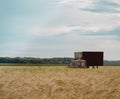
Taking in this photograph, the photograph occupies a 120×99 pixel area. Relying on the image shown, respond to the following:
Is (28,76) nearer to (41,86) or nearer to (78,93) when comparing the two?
(41,86)

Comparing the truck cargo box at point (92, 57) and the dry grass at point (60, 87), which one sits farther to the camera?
the truck cargo box at point (92, 57)

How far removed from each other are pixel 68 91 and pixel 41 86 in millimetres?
2269

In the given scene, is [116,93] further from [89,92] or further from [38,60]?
[38,60]

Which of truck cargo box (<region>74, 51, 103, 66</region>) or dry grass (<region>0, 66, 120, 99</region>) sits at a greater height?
truck cargo box (<region>74, 51, 103, 66</region>)

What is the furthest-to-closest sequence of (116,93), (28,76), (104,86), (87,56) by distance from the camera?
(87,56) < (28,76) < (104,86) < (116,93)

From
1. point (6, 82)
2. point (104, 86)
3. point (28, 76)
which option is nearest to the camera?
point (104, 86)

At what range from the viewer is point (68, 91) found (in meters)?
25.1

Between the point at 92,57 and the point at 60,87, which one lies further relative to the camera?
the point at 92,57

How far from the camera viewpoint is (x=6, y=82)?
27.9 m

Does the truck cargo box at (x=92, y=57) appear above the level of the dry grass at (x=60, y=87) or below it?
above

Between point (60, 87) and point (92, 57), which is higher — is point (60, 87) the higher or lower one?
the lower one

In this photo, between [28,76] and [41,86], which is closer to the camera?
[41,86]

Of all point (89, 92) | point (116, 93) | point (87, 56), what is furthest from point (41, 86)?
point (87, 56)

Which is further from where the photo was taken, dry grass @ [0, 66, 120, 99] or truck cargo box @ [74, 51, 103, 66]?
truck cargo box @ [74, 51, 103, 66]
